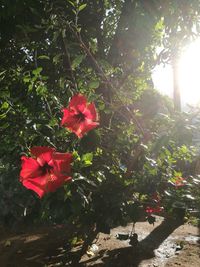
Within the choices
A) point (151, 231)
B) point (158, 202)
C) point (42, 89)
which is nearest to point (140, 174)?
point (158, 202)

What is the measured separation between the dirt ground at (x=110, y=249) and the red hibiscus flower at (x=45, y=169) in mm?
1954

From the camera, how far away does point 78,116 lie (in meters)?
2.62

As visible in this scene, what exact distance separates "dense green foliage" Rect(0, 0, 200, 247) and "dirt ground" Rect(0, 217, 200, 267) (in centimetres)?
71

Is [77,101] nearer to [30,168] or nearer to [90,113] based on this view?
[90,113]

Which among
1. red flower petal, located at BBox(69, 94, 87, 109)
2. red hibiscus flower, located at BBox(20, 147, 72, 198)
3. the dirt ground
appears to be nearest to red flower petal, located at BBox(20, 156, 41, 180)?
red hibiscus flower, located at BBox(20, 147, 72, 198)

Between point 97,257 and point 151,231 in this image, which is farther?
point 151,231

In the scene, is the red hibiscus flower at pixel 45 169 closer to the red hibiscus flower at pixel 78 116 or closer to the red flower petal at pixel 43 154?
the red flower petal at pixel 43 154

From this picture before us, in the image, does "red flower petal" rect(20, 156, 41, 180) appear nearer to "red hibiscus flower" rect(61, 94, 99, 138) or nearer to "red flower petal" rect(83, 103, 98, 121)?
"red hibiscus flower" rect(61, 94, 99, 138)

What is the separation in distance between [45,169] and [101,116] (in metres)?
1.77

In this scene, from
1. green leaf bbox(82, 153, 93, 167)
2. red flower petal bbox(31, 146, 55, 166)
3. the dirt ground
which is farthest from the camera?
the dirt ground

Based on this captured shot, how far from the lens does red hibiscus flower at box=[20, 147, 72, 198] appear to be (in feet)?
7.44

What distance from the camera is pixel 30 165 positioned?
229 centimetres

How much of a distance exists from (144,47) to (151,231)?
11.1 ft

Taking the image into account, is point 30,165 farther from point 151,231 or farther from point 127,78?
point 151,231
